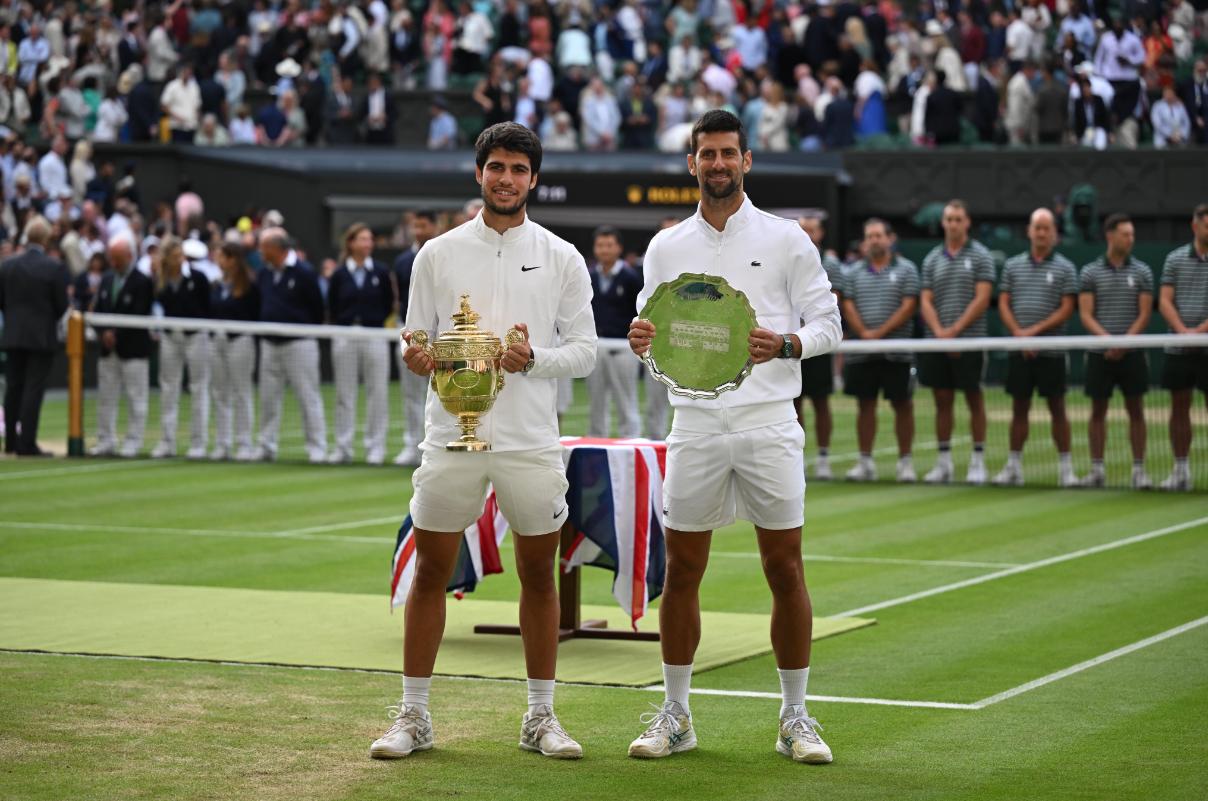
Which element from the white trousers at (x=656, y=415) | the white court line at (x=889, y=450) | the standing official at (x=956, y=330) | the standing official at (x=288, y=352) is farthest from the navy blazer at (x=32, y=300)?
the standing official at (x=956, y=330)

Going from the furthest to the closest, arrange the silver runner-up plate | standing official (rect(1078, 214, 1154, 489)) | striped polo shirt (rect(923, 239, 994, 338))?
1. striped polo shirt (rect(923, 239, 994, 338))
2. standing official (rect(1078, 214, 1154, 489))
3. the silver runner-up plate

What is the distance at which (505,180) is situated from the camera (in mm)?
7258

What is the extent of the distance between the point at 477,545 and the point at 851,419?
584 inches

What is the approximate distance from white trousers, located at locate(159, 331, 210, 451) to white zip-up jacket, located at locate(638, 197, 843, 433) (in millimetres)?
13802

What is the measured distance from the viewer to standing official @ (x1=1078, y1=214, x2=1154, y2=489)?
17234 millimetres

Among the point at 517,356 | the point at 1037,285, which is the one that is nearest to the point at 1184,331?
the point at 1037,285

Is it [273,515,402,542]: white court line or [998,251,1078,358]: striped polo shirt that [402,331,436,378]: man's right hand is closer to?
[273,515,402,542]: white court line

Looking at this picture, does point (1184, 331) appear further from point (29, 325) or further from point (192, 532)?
point (29, 325)

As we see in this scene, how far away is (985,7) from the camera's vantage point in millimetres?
34031

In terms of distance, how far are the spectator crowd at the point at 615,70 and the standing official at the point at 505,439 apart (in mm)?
24788

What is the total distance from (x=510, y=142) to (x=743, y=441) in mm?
1431

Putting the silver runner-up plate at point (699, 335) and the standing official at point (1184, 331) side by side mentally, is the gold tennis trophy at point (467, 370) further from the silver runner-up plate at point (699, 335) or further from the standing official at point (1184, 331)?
the standing official at point (1184, 331)

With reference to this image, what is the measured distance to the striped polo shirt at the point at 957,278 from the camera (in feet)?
59.2

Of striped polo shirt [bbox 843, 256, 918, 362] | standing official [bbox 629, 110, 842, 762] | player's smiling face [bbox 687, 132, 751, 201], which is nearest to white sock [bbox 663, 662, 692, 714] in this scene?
standing official [bbox 629, 110, 842, 762]
